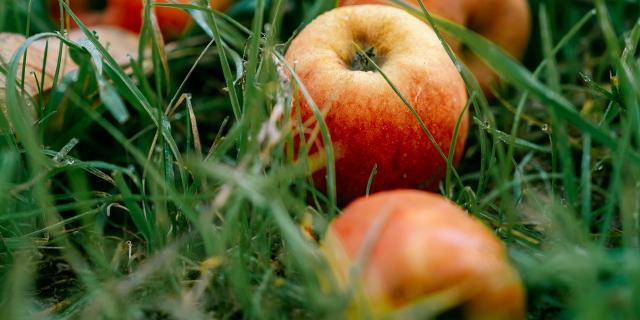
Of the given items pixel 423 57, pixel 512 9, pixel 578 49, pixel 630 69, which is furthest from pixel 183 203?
pixel 578 49

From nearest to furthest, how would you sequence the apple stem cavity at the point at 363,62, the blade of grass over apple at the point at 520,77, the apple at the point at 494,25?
the blade of grass over apple at the point at 520,77, the apple stem cavity at the point at 363,62, the apple at the point at 494,25

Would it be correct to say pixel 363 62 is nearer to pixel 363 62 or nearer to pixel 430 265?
pixel 363 62

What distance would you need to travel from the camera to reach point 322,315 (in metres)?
0.68

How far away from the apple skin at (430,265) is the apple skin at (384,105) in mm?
343

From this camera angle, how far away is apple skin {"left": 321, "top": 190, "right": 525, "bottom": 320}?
0.65 metres

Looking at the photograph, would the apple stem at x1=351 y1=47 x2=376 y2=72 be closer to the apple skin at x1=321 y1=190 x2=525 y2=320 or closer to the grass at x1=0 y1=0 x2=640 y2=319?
the grass at x1=0 y1=0 x2=640 y2=319

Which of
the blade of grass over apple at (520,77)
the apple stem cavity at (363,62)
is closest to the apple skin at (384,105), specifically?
the apple stem cavity at (363,62)

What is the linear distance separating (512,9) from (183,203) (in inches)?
36.4

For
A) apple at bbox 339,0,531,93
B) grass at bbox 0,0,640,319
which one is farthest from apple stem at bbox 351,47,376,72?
apple at bbox 339,0,531,93

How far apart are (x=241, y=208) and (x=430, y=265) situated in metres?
0.29

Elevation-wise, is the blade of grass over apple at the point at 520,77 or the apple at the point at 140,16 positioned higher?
the blade of grass over apple at the point at 520,77

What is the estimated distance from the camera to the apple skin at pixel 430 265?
0.65 m

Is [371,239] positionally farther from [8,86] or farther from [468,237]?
[8,86]

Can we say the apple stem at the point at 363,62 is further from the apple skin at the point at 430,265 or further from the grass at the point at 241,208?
the apple skin at the point at 430,265
